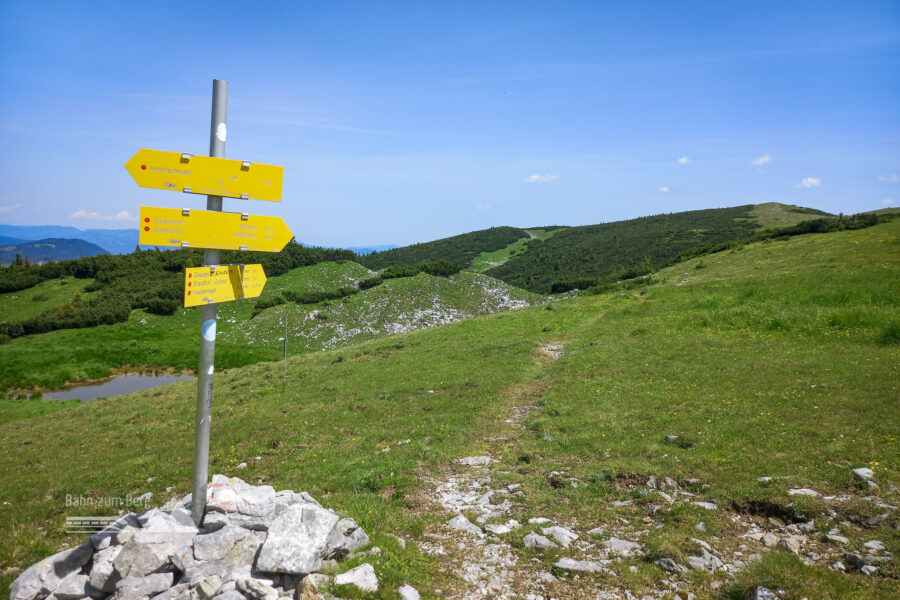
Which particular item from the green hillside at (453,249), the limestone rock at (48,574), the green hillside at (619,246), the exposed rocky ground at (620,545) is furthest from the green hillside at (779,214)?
the limestone rock at (48,574)

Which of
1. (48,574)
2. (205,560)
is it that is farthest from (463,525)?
(48,574)

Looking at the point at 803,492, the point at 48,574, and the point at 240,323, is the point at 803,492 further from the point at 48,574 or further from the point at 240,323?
the point at 240,323

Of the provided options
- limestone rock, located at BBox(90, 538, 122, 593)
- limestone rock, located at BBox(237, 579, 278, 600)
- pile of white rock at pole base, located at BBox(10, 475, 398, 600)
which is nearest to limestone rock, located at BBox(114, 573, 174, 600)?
pile of white rock at pole base, located at BBox(10, 475, 398, 600)

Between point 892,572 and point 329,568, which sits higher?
point 892,572

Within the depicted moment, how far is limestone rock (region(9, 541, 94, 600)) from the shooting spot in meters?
6.98

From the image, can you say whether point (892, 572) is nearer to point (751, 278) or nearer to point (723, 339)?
point (723, 339)

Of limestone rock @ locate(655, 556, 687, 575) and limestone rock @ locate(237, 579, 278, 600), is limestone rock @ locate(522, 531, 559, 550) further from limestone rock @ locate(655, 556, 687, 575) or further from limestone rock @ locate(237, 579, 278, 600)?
limestone rock @ locate(237, 579, 278, 600)

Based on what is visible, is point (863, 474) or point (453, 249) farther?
point (453, 249)

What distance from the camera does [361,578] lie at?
274 inches

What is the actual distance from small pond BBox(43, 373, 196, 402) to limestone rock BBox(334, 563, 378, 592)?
32294 millimetres

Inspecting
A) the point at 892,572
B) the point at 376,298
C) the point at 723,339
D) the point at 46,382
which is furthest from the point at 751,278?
the point at 46,382

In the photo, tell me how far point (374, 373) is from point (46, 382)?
27.5 metres

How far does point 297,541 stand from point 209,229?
5.19 meters

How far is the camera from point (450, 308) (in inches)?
1944
